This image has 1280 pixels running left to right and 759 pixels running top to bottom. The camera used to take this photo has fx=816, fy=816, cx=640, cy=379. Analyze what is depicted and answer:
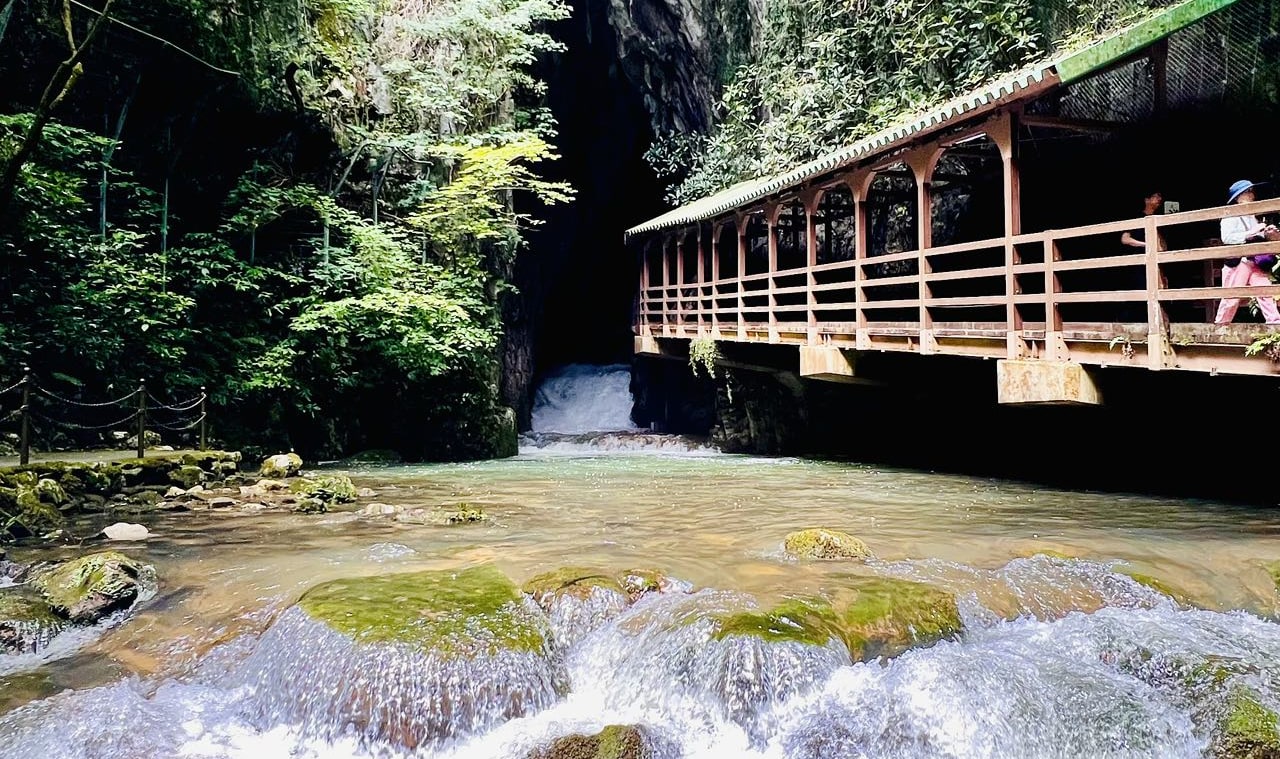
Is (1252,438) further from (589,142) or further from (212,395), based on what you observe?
(589,142)

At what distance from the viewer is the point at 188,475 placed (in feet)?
38.0

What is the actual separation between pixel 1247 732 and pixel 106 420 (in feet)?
48.0

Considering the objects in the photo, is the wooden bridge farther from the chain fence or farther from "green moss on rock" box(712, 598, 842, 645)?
the chain fence

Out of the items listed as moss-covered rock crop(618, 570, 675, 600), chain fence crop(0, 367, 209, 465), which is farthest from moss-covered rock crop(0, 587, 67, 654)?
chain fence crop(0, 367, 209, 465)

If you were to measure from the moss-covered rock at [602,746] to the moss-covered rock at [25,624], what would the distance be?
159 inches

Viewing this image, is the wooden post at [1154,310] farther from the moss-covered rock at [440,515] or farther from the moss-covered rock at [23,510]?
the moss-covered rock at [23,510]

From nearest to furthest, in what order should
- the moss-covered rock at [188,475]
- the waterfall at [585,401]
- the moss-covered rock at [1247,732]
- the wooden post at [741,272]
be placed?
the moss-covered rock at [1247,732]
the moss-covered rock at [188,475]
the wooden post at [741,272]
the waterfall at [585,401]

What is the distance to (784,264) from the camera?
21.4 m

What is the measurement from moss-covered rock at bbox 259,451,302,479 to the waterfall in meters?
15.0

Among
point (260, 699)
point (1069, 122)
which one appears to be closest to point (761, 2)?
point (1069, 122)

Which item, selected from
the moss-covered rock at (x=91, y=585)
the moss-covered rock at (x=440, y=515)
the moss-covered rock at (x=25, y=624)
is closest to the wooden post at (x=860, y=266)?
the moss-covered rock at (x=440, y=515)

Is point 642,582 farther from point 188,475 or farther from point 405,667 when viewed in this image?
point 188,475

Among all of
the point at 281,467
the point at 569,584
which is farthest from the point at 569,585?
the point at 281,467

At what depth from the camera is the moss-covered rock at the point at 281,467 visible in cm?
1281
